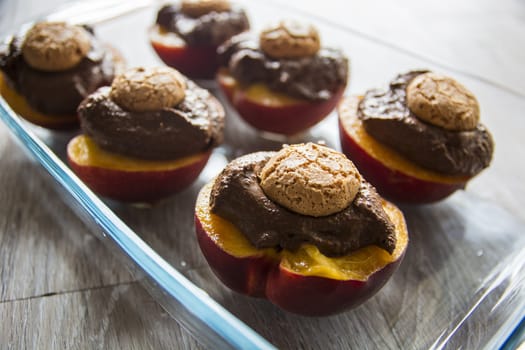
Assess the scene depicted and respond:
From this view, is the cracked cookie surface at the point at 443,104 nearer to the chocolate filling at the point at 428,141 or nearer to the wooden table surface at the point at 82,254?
the chocolate filling at the point at 428,141

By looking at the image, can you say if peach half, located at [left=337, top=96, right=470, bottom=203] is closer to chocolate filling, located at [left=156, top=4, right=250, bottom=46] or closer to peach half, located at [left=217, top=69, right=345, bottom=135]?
peach half, located at [left=217, top=69, right=345, bottom=135]

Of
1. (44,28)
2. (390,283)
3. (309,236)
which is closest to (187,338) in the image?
(309,236)

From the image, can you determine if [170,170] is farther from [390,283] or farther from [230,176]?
[390,283]

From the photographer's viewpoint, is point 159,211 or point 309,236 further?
point 159,211

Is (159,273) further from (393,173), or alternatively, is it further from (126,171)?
(393,173)

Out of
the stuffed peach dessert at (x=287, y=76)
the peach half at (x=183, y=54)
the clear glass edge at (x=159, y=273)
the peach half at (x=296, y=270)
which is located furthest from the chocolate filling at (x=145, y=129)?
the peach half at (x=183, y=54)

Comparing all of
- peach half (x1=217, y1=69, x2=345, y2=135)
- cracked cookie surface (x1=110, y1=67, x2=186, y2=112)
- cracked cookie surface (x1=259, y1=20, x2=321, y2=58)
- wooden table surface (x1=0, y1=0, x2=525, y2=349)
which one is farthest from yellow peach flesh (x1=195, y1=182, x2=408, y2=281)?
cracked cookie surface (x1=259, y1=20, x2=321, y2=58)
